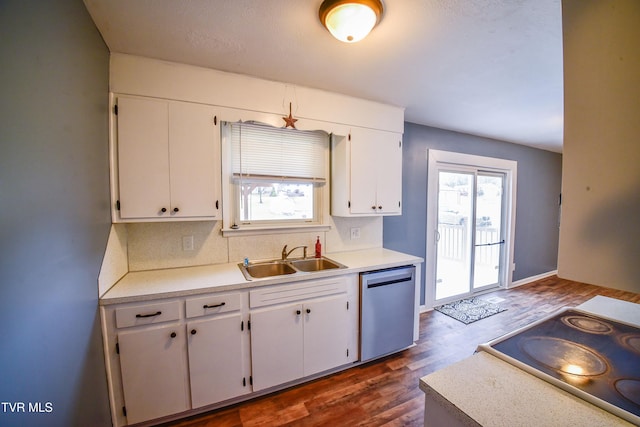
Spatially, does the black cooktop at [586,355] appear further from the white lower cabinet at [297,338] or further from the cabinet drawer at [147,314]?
the cabinet drawer at [147,314]

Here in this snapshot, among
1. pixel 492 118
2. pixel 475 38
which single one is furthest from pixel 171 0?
pixel 492 118

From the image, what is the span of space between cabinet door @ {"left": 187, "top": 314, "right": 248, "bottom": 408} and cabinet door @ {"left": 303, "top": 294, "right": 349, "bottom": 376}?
502mm

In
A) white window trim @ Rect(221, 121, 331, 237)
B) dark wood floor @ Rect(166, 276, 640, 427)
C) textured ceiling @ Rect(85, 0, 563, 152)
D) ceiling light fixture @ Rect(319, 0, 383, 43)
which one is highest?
textured ceiling @ Rect(85, 0, 563, 152)

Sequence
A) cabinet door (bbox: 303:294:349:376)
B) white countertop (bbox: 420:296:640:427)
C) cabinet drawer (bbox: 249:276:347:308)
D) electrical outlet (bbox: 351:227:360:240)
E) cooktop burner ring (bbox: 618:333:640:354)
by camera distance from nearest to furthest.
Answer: white countertop (bbox: 420:296:640:427) < cooktop burner ring (bbox: 618:333:640:354) < cabinet drawer (bbox: 249:276:347:308) < cabinet door (bbox: 303:294:349:376) < electrical outlet (bbox: 351:227:360:240)

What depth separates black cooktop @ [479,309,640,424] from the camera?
2.34ft

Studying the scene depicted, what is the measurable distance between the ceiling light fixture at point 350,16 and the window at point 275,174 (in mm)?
1127

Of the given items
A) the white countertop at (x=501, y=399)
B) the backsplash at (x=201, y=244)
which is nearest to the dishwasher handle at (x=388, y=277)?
the backsplash at (x=201, y=244)

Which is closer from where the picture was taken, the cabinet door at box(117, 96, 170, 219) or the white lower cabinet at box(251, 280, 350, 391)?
the cabinet door at box(117, 96, 170, 219)

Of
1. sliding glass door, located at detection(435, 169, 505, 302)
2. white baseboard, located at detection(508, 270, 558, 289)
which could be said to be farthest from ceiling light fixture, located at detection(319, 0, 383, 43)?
white baseboard, located at detection(508, 270, 558, 289)

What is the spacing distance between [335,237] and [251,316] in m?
1.20

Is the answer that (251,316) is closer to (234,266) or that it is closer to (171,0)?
(234,266)

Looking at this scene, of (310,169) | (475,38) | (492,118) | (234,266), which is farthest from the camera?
(492,118)

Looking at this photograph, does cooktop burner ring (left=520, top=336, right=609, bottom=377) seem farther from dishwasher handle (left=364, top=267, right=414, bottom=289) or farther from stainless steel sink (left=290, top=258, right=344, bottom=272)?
stainless steel sink (left=290, top=258, right=344, bottom=272)

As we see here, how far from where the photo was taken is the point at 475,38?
147cm
